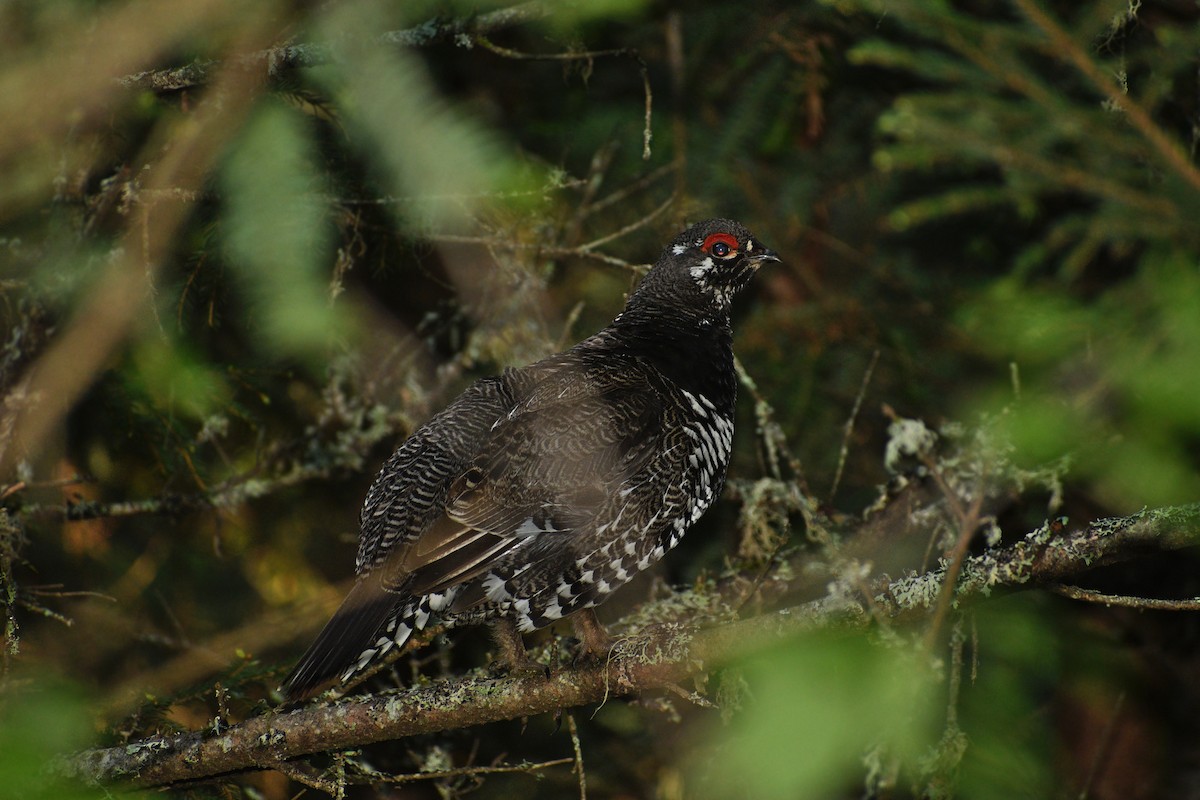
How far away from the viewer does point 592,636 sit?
11.9 ft

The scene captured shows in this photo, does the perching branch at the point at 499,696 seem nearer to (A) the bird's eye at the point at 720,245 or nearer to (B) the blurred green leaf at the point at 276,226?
(B) the blurred green leaf at the point at 276,226

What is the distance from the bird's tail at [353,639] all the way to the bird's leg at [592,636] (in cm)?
54

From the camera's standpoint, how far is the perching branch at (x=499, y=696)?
290 centimetres

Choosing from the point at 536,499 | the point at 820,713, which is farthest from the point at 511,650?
the point at 820,713

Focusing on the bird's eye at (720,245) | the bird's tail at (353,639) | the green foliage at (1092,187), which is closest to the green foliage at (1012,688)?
the green foliage at (1092,187)

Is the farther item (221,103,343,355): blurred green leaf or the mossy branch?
the mossy branch

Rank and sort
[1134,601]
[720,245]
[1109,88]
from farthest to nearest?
[720,245] < [1109,88] < [1134,601]

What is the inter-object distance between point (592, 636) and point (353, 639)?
2.56 ft

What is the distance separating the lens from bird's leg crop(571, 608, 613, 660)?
3.59m

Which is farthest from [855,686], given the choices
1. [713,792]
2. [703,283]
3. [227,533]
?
[227,533]

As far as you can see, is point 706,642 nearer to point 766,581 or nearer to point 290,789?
point 766,581

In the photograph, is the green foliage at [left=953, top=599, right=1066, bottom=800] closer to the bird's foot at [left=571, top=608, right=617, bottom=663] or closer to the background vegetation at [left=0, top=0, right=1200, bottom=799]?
the background vegetation at [left=0, top=0, right=1200, bottom=799]

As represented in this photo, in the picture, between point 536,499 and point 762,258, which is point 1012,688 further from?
point 536,499

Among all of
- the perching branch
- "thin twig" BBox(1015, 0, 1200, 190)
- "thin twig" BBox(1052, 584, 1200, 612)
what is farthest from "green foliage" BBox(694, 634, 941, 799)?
"thin twig" BBox(1015, 0, 1200, 190)
